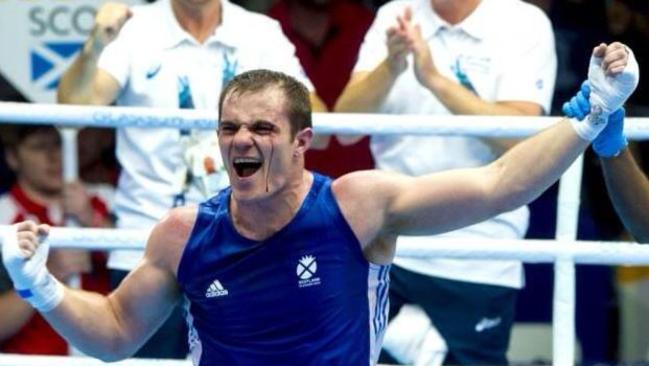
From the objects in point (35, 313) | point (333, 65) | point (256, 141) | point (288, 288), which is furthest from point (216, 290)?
point (333, 65)

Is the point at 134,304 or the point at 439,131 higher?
the point at 439,131

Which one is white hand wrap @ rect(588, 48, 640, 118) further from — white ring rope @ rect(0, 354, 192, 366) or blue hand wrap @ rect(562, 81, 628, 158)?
white ring rope @ rect(0, 354, 192, 366)

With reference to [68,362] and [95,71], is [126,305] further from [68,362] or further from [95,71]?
[95,71]

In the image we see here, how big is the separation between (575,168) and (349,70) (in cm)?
135

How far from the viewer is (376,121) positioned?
5.54 meters

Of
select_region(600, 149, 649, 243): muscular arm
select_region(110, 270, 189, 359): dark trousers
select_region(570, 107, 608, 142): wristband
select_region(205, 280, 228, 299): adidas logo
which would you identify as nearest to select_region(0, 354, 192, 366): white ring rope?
select_region(110, 270, 189, 359): dark trousers

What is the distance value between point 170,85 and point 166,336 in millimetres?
841

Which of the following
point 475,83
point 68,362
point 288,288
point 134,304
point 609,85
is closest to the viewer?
point 609,85

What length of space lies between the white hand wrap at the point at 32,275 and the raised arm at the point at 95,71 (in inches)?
54.1

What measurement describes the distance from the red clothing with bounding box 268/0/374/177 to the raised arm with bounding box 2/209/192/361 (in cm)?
194

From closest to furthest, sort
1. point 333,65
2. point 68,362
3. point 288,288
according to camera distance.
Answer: point 288,288 < point 68,362 < point 333,65

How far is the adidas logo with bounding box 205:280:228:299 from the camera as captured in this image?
472 cm

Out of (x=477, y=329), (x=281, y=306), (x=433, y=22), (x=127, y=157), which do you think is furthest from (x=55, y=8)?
Answer: (x=281, y=306)

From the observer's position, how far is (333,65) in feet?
22.1
